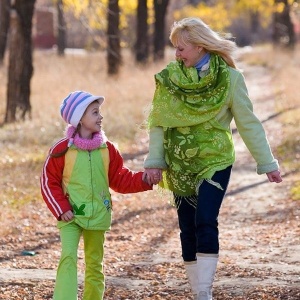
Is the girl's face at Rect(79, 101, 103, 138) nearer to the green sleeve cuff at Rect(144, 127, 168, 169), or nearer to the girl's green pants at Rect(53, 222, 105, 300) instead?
the green sleeve cuff at Rect(144, 127, 168, 169)

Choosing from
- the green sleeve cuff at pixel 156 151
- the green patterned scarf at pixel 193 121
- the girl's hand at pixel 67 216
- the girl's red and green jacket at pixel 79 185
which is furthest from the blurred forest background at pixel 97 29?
the girl's hand at pixel 67 216

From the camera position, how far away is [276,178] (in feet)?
18.2

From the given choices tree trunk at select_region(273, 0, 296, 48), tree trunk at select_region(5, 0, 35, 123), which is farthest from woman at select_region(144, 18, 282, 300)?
tree trunk at select_region(273, 0, 296, 48)

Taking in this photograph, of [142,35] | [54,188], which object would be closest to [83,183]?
[54,188]

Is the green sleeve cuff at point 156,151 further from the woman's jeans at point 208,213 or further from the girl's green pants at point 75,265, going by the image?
the girl's green pants at point 75,265

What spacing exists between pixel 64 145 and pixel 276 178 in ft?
4.10

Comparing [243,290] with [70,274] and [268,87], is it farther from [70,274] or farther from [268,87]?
[268,87]

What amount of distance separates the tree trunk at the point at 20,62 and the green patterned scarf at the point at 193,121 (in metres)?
11.7

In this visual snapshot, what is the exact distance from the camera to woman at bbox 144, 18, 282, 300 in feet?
17.7

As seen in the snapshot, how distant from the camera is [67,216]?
515 centimetres

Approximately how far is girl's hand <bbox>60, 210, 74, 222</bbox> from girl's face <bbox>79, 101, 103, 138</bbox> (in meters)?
0.45

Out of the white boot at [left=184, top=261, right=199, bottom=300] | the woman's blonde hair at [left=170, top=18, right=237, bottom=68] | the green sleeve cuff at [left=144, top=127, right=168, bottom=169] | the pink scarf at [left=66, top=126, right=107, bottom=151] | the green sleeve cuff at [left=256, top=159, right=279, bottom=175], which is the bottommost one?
the white boot at [left=184, top=261, right=199, bottom=300]

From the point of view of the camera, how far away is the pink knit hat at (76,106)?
5.28m

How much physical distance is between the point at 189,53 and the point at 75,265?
1375mm
